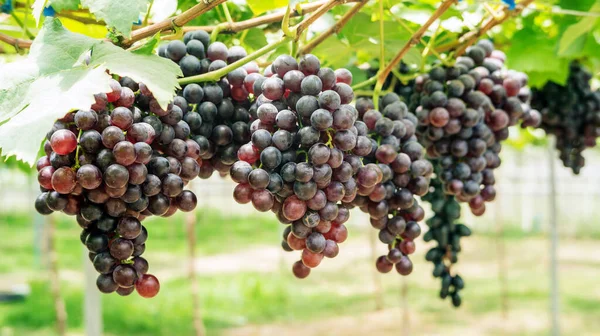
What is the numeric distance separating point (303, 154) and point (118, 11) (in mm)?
340

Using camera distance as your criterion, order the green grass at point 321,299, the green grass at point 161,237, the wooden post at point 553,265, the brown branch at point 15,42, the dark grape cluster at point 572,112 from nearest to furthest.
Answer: the brown branch at point 15,42
the dark grape cluster at point 572,112
the wooden post at point 553,265
the green grass at point 321,299
the green grass at point 161,237

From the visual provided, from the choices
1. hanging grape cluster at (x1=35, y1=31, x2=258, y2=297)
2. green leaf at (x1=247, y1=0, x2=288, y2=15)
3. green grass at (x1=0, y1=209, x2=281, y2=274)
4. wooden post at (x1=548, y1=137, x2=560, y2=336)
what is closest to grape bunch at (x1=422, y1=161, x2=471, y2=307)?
green leaf at (x1=247, y1=0, x2=288, y2=15)

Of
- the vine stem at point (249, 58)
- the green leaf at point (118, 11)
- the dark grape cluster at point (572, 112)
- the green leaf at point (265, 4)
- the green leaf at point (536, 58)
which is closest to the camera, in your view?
the green leaf at point (118, 11)

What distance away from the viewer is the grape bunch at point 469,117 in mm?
1210

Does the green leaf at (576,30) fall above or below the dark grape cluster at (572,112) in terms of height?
above

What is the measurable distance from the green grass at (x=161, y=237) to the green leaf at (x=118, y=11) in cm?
815

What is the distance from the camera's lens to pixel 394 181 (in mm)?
1032

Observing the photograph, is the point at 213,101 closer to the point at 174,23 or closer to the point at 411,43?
the point at 174,23

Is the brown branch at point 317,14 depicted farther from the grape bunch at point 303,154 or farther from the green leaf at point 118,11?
the green leaf at point 118,11

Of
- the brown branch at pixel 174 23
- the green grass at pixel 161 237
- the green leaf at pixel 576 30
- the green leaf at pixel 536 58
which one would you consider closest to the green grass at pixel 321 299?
the green grass at pixel 161 237

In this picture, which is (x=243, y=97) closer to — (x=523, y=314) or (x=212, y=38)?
(x=212, y=38)

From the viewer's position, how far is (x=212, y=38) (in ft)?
3.24

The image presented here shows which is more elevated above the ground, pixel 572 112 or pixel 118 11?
pixel 118 11

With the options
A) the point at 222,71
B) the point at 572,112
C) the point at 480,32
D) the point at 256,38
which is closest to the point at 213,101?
the point at 222,71
